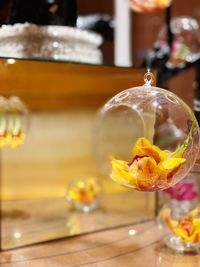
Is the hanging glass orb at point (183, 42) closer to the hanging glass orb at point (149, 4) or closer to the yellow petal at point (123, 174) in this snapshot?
the hanging glass orb at point (149, 4)

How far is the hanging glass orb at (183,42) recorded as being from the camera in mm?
929

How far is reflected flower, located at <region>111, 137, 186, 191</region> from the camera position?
0.53 meters

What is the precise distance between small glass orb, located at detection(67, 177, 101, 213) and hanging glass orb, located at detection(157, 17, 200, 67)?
13.2 inches

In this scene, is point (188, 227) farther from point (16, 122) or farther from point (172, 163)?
point (16, 122)

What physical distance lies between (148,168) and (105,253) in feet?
0.74

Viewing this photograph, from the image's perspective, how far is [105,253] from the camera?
0.69m

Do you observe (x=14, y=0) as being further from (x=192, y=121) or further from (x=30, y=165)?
(x=30, y=165)

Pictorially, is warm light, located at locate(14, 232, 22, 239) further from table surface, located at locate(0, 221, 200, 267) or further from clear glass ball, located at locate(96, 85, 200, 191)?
clear glass ball, located at locate(96, 85, 200, 191)

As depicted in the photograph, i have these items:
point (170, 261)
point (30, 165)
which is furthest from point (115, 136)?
point (170, 261)

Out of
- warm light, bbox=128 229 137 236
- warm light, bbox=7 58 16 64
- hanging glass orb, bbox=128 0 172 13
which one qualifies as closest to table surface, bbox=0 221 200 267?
warm light, bbox=128 229 137 236

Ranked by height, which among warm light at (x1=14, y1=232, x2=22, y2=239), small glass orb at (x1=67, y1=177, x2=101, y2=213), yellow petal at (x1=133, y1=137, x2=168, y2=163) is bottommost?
warm light at (x1=14, y1=232, x2=22, y2=239)

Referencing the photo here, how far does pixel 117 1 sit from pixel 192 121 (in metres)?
0.71

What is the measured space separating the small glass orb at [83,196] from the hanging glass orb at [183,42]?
335 mm

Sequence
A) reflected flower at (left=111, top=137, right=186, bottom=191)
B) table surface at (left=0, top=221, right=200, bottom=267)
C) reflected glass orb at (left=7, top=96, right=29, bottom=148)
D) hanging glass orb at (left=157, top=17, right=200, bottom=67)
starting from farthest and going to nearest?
hanging glass orb at (left=157, top=17, right=200, bottom=67) < reflected glass orb at (left=7, top=96, right=29, bottom=148) < table surface at (left=0, top=221, right=200, bottom=267) < reflected flower at (left=111, top=137, right=186, bottom=191)
